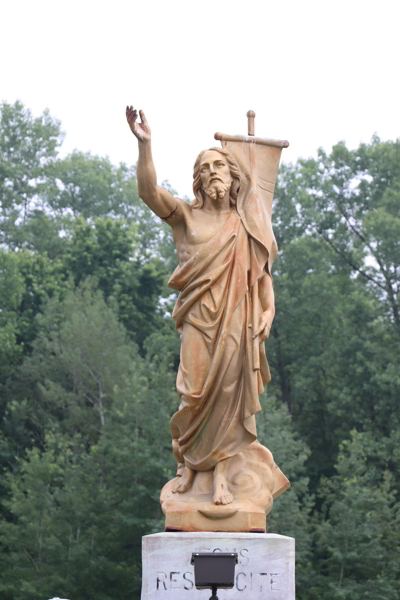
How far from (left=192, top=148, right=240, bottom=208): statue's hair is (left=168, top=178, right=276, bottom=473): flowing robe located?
404mm

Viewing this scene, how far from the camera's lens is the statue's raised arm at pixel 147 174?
9.83 metres

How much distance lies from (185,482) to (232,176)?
254cm

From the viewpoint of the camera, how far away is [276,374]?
34.7 m

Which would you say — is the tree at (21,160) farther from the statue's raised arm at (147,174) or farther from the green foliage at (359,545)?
the statue's raised arm at (147,174)

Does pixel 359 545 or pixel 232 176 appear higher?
pixel 232 176

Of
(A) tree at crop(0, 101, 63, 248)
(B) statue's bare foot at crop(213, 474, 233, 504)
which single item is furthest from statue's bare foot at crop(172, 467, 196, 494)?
(A) tree at crop(0, 101, 63, 248)

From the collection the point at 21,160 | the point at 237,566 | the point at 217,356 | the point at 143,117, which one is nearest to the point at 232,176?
the point at 143,117

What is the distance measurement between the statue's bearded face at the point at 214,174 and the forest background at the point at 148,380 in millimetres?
14357

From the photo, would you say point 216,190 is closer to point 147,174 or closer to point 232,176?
point 232,176

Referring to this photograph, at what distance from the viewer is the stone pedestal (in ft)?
30.7

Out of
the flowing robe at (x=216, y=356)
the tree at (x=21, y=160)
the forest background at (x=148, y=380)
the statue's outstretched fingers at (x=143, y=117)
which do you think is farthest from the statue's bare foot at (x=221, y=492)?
the tree at (x=21, y=160)

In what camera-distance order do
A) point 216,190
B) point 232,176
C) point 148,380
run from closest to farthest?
point 216,190
point 232,176
point 148,380

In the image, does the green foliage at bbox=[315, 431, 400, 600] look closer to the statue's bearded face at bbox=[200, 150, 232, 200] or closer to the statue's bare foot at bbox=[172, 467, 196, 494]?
the statue's bare foot at bbox=[172, 467, 196, 494]

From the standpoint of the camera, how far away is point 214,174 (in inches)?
407
